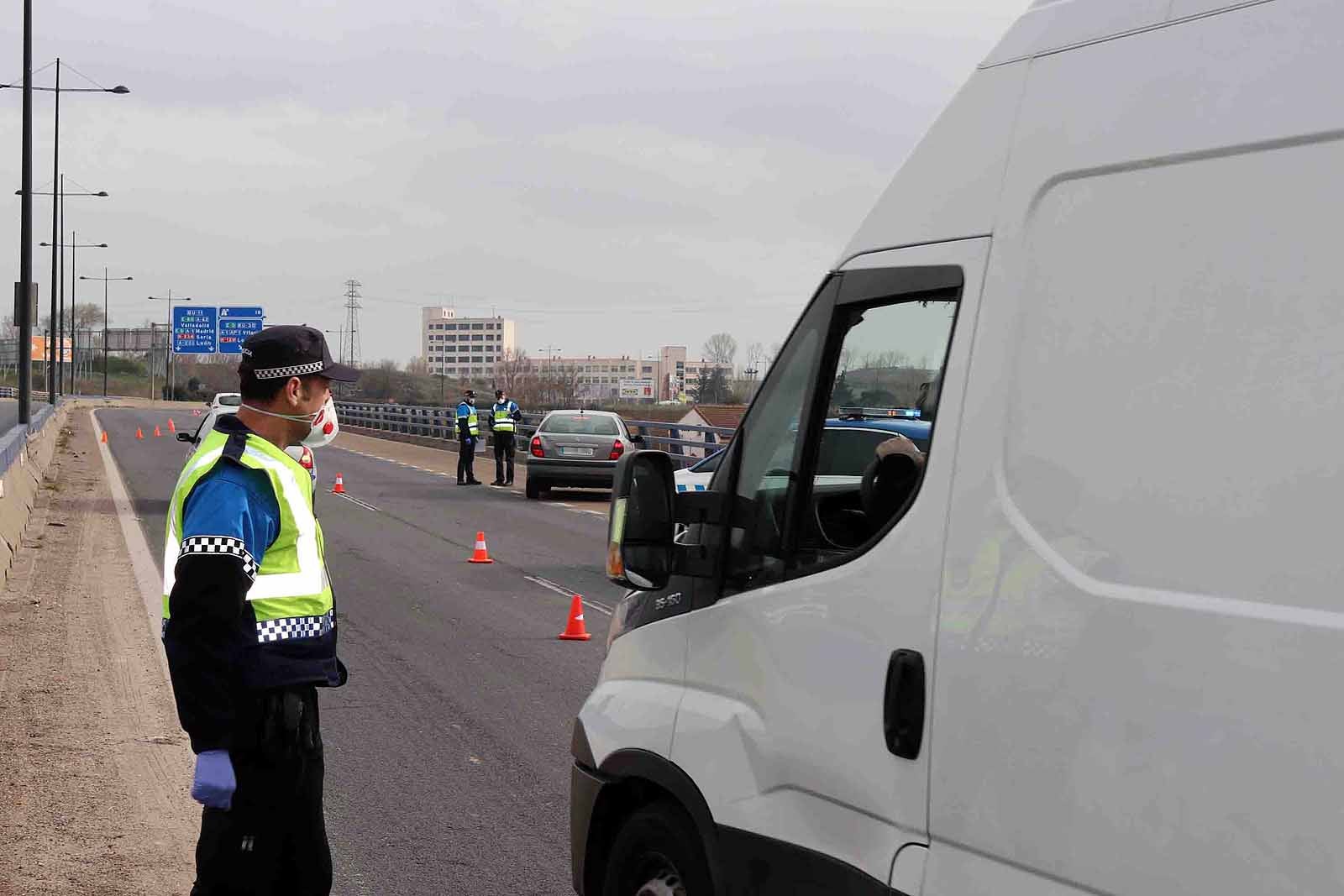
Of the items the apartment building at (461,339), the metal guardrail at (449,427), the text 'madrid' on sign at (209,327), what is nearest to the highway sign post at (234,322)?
the text 'madrid' on sign at (209,327)

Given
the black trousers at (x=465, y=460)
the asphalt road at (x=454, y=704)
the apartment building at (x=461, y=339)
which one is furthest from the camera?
the apartment building at (x=461, y=339)

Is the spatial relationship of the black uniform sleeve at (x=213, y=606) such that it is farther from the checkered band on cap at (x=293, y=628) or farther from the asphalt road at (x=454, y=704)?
the asphalt road at (x=454, y=704)

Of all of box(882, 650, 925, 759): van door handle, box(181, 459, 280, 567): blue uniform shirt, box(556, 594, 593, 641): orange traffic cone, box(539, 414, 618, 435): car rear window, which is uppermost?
box(181, 459, 280, 567): blue uniform shirt

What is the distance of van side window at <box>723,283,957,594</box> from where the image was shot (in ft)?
10.2

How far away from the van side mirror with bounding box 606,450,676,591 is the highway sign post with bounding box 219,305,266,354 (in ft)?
251

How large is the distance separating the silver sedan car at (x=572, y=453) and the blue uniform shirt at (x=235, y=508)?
20.9 meters

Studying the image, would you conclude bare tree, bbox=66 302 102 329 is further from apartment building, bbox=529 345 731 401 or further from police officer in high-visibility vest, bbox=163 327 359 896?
police officer in high-visibility vest, bbox=163 327 359 896

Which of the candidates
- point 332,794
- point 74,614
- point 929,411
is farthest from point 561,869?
point 74,614

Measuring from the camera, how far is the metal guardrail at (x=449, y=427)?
2758 centimetres

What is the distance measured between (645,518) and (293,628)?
3.10 feet

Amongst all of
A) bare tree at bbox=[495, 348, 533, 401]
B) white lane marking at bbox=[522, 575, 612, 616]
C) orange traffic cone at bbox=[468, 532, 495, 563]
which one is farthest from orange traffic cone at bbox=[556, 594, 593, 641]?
bare tree at bbox=[495, 348, 533, 401]

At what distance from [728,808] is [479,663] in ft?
21.7

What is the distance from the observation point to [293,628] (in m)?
3.68

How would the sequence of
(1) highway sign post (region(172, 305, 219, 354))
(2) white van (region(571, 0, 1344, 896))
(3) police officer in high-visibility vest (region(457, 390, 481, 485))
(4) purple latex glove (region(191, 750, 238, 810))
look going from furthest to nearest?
1. (1) highway sign post (region(172, 305, 219, 354))
2. (3) police officer in high-visibility vest (region(457, 390, 481, 485))
3. (4) purple latex glove (region(191, 750, 238, 810))
4. (2) white van (region(571, 0, 1344, 896))
